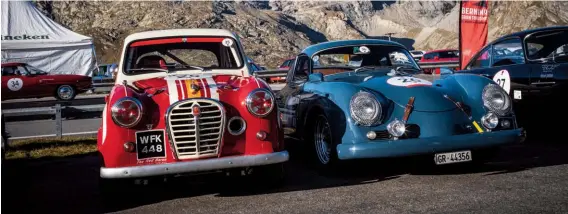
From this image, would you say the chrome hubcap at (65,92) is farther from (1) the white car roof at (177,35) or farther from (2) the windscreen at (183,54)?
(2) the windscreen at (183,54)

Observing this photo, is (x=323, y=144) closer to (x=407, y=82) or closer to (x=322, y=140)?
(x=322, y=140)

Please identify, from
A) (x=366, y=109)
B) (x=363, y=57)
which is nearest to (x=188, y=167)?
(x=366, y=109)

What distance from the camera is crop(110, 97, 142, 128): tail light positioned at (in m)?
4.78

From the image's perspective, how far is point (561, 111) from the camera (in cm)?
702

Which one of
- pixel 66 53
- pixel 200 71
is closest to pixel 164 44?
pixel 200 71

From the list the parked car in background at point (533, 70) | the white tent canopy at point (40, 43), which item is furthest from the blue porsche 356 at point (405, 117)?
the white tent canopy at point (40, 43)

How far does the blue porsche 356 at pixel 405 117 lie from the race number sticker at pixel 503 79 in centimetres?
162

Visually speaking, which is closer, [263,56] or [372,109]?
[372,109]

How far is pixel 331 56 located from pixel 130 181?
3.49 metres

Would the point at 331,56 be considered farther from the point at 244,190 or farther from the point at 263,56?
the point at 263,56

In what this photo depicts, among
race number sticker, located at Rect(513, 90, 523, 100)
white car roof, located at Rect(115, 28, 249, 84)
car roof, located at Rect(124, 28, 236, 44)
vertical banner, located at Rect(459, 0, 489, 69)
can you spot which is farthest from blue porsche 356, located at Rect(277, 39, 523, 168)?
vertical banner, located at Rect(459, 0, 489, 69)

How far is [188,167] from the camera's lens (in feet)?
15.5

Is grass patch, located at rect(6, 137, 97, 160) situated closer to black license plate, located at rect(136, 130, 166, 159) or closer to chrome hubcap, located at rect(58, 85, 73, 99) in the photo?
black license plate, located at rect(136, 130, 166, 159)

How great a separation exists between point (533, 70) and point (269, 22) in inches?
4712
